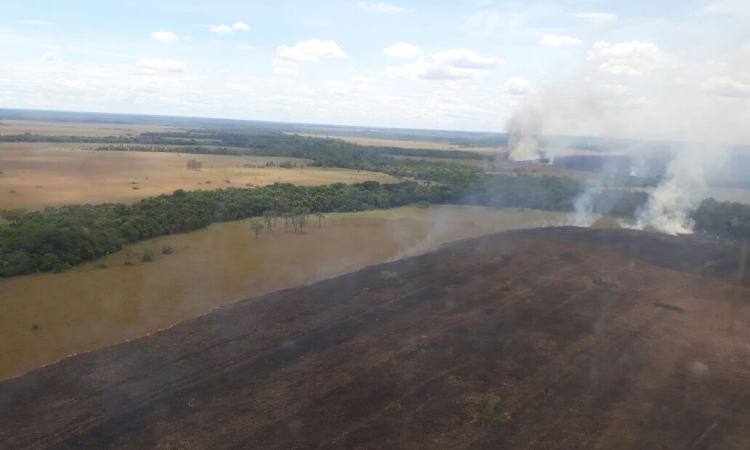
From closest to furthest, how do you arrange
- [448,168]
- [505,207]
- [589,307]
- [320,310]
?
[320,310] → [589,307] → [505,207] → [448,168]

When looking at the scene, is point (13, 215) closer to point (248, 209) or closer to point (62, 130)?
point (248, 209)

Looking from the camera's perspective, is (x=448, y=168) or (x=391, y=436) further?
(x=448, y=168)

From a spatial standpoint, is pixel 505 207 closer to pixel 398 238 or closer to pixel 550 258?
pixel 398 238

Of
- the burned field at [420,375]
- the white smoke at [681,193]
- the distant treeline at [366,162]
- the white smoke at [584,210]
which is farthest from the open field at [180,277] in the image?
the distant treeline at [366,162]

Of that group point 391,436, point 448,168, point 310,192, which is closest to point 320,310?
point 391,436

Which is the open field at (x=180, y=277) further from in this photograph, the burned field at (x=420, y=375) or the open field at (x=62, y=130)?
the open field at (x=62, y=130)

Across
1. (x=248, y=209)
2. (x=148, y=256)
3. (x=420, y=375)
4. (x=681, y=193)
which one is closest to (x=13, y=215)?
(x=148, y=256)

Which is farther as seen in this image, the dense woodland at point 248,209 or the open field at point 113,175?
the open field at point 113,175

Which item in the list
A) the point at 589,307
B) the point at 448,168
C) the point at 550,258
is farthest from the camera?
the point at 448,168
